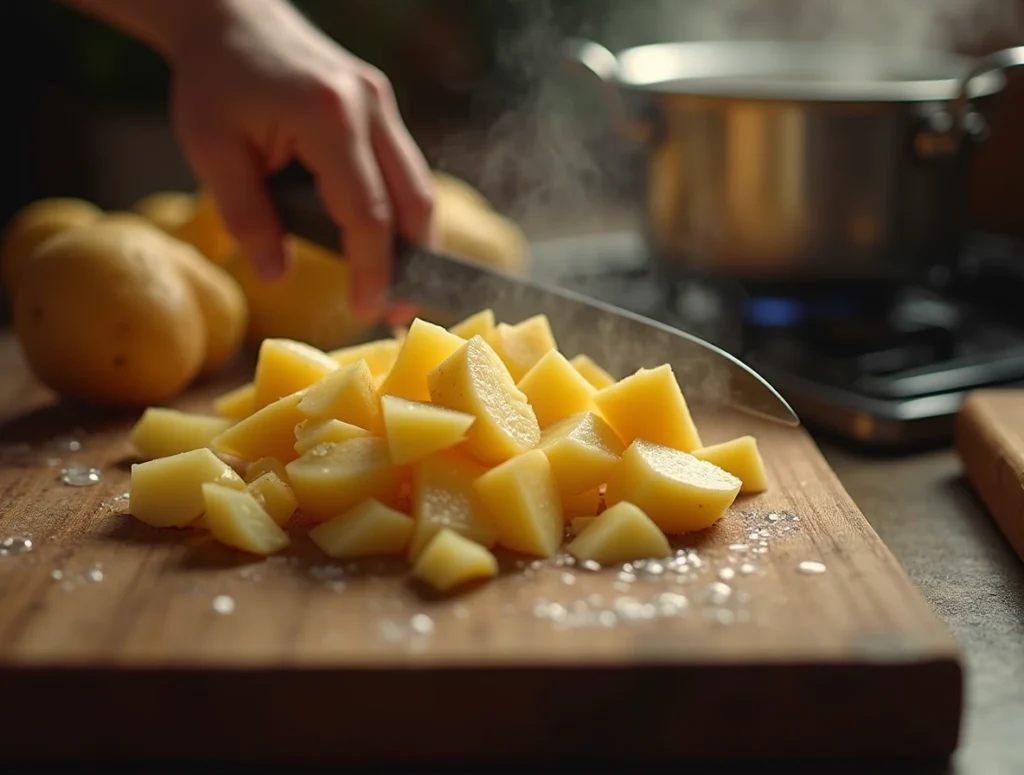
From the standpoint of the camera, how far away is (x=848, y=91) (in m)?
1.86

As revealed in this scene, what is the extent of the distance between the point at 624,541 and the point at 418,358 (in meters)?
0.34

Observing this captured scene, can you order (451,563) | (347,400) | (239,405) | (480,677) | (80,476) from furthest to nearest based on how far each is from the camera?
(239,405), (80,476), (347,400), (451,563), (480,677)

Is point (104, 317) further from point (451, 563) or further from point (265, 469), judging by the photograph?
point (451, 563)

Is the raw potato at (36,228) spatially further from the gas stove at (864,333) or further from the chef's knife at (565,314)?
the gas stove at (864,333)

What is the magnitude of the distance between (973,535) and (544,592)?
0.61 metres

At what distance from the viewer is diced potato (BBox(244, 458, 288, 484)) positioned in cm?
126

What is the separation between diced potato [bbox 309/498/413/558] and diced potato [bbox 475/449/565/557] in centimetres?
9

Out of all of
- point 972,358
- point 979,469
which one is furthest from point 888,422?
point 972,358

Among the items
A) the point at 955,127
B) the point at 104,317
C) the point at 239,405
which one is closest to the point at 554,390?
the point at 239,405

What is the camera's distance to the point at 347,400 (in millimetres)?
1255

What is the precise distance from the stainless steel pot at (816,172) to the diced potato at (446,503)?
89 centimetres

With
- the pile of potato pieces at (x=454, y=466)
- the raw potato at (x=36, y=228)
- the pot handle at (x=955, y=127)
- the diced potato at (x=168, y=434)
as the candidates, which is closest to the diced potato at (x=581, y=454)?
the pile of potato pieces at (x=454, y=466)

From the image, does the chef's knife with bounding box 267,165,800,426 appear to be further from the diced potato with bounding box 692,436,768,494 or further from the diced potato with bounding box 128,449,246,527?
the diced potato with bounding box 128,449,246,527

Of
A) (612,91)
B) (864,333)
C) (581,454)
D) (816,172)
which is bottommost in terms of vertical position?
(864,333)
